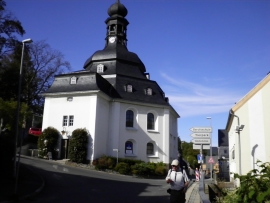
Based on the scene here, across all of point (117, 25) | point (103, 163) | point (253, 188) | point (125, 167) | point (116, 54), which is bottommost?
point (125, 167)

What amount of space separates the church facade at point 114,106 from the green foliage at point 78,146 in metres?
0.67

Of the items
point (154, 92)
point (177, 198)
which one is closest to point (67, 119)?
point (154, 92)

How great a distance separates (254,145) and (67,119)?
1968cm

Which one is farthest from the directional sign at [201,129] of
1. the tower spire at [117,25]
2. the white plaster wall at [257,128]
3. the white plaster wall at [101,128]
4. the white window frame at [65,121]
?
the tower spire at [117,25]

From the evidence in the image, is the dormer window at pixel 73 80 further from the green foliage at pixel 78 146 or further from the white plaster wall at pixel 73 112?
the green foliage at pixel 78 146

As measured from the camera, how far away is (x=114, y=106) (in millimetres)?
34469

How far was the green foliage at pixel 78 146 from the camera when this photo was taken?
94.2ft

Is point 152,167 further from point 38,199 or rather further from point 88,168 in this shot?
point 38,199

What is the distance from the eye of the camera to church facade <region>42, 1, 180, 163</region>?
30922 mm

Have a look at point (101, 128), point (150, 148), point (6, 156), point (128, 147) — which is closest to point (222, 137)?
point (150, 148)

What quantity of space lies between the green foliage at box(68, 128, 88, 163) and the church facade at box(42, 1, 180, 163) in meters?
0.67

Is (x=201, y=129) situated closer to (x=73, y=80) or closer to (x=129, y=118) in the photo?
(x=73, y=80)

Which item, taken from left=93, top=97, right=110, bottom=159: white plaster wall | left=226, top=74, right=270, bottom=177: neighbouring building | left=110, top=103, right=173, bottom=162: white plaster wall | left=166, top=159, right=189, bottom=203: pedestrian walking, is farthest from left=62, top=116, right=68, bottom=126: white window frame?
left=166, top=159, right=189, bottom=203: pedestrian walking

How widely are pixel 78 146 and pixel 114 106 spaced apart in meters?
7.46
